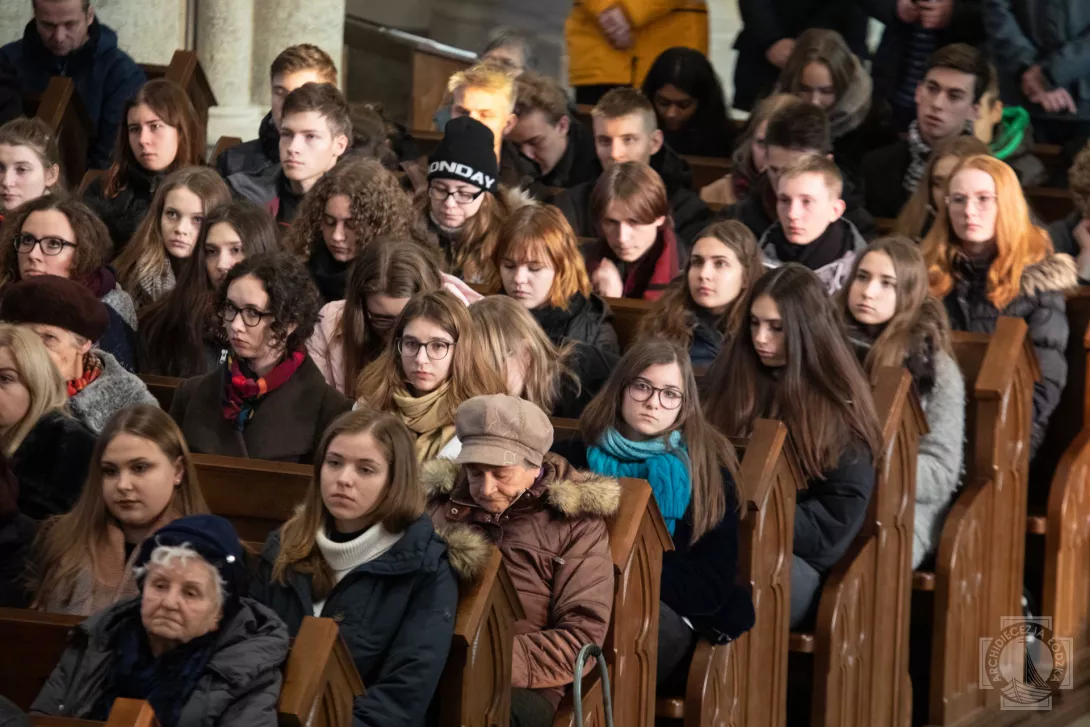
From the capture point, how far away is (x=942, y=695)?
5469 mm

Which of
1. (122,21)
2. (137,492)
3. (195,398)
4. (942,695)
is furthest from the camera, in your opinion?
(122,21)

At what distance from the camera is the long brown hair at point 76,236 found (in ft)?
17.7

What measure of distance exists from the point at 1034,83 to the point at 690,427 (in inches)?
133

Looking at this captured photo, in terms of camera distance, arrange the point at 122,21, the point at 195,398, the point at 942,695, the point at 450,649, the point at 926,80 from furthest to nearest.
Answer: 1. the point at 122,21
2. the point at 926,80
3. the point at 942,695
4. the point at 195,398
5. the point at 450,649

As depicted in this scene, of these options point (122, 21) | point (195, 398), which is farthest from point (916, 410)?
point (122, 21)

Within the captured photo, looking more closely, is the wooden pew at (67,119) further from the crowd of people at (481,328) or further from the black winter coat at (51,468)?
the black winter coat at (51,468)

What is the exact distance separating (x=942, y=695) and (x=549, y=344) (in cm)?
147

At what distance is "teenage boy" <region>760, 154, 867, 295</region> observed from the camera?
5965 millimetres

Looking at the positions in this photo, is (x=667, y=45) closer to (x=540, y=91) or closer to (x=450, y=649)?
(x=540, y=91)

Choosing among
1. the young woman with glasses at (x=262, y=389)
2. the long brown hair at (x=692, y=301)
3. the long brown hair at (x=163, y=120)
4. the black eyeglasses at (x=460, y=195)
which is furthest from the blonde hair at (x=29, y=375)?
the long brown hair at (x=163, y=120)

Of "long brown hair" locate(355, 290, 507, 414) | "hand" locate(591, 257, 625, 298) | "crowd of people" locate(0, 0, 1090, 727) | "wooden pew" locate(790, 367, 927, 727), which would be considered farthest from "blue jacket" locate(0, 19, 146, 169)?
"wooden pew" locate(790, 367, 927, 727)

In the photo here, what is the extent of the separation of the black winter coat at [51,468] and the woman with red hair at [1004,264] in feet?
8.29

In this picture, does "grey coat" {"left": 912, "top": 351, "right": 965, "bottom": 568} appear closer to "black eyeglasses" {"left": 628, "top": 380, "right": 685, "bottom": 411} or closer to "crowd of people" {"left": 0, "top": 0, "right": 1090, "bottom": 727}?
"crowd of people" {"left": 0, "top": 0, "right": 1090, "bottom": 727}

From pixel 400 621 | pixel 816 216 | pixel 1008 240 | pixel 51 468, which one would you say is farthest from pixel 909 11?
pixel 400 621
